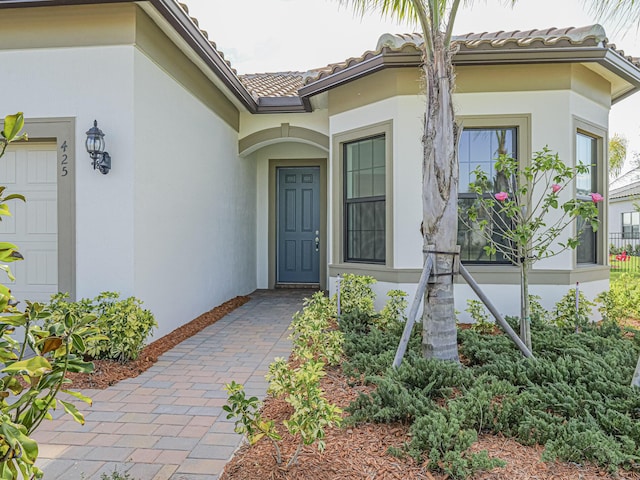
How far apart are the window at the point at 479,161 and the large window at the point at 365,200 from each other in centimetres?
111

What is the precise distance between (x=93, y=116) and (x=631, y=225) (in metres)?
24.1

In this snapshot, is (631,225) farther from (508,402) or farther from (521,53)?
(508,402)

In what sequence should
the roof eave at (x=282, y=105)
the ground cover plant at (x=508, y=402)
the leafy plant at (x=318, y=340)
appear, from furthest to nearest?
the roof eave at (x=282, y=105)
the leafy plant at (x=318, y=340)
the ground cover plant at (x=508, y=402)

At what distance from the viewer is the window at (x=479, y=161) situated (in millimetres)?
5891

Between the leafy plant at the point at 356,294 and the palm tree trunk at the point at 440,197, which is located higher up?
the palm tree trunk at the point at 440,197

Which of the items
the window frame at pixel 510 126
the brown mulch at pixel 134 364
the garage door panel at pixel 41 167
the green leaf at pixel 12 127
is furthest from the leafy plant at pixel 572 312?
the garage door panel at pixel 41 167

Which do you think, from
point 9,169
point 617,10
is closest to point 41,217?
point 9,169

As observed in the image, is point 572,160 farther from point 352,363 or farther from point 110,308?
point 110,308

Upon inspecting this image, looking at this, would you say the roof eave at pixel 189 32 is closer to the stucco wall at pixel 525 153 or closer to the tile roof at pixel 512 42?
the tile roof at pixel 512 42

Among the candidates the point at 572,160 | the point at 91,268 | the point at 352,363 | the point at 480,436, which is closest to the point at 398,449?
the point at 480,436

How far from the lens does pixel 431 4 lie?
362cm

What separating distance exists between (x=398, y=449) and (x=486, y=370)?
1.47m

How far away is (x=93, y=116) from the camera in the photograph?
15.5 ft

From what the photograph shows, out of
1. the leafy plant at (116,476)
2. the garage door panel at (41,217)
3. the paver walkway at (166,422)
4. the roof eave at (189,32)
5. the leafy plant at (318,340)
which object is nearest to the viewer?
the leafy plant at (116,476)
